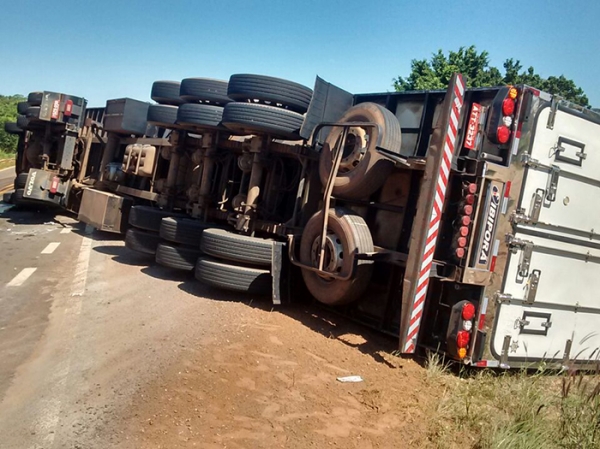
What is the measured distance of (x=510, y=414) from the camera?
11.0ft

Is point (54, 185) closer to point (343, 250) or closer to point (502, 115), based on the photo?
point (343, 250)

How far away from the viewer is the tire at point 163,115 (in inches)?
290

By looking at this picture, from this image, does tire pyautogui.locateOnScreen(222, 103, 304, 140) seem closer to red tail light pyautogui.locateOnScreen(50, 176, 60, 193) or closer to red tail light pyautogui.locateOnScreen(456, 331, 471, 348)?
red tail light pyautogui.locateOnScreen(456, 331, 471, 348)

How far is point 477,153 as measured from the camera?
159 inches

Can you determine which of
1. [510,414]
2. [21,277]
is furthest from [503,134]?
[21,277]

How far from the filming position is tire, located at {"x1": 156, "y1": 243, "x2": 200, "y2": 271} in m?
6.24

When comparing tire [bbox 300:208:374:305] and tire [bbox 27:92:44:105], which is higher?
tire [bbox 27:92:44:105]

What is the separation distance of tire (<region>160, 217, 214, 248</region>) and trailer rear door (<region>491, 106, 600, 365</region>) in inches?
145

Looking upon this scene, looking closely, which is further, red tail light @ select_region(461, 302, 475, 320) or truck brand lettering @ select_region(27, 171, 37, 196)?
truck brand lettering @ select_region(27, 171, 37, 196)

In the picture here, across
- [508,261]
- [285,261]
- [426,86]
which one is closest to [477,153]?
[508,261]

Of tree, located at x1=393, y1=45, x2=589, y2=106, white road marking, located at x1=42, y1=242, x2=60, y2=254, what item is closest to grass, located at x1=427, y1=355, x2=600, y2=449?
white road marking, located at x1=42, y1=242, x2=60, y2=254

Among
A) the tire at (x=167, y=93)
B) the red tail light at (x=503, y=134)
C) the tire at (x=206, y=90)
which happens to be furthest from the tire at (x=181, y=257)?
the red tail light at (x=503, y=134)

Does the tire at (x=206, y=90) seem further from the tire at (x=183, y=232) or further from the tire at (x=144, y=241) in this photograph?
the tire at (x=144, y=241)

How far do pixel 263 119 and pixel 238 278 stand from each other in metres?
1.79
